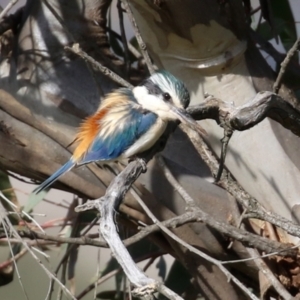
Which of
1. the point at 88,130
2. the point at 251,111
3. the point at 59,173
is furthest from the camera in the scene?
the point at 88,130

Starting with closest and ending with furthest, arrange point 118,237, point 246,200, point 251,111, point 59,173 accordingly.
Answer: point 118,237
point 251,111
point 246,200
point 59,173

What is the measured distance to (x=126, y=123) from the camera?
156 centimetres

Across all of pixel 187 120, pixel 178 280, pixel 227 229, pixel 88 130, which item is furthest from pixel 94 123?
pixel 178 280

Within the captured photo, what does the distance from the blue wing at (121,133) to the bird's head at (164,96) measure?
0.9 inches

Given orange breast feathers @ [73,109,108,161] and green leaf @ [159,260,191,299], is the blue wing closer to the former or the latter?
orange breast feathers @ [73,109,108,161]

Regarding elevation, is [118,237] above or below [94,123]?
above

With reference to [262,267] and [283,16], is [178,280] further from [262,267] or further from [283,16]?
[283,16]

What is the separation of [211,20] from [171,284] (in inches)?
33.2

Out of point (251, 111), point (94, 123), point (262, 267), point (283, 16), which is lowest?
point (262, 267)

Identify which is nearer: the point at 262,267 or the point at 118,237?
the point at 118,237

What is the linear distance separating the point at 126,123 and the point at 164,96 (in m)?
0.14

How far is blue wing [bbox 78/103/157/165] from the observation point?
1503 millimetres

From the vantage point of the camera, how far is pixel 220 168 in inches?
45.6

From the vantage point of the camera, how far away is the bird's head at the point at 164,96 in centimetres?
139
